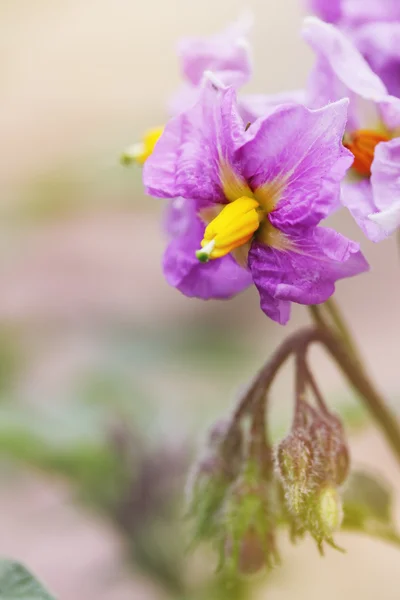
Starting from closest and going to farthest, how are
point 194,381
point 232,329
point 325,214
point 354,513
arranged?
point 325,214 → point 354,513 → point 194,381 → point 232,329

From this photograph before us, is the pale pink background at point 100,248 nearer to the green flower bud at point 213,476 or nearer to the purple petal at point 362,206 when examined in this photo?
the green flower bud at point 213,476

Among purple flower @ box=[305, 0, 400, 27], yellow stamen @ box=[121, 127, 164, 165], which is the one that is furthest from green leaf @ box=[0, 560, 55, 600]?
purple flower @ box=[305, 0, 400, 27]

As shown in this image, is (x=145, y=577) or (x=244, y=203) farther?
(x=145, y=577)

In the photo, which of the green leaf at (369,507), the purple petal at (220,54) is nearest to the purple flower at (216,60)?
the purple petal at (220,54)

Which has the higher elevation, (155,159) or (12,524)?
(155,159)

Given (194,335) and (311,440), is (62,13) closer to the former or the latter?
(194,335)

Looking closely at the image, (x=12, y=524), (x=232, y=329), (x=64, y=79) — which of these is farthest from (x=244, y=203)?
(x=64, y=79)

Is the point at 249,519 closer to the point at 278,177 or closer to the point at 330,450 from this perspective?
the point at 330,450
